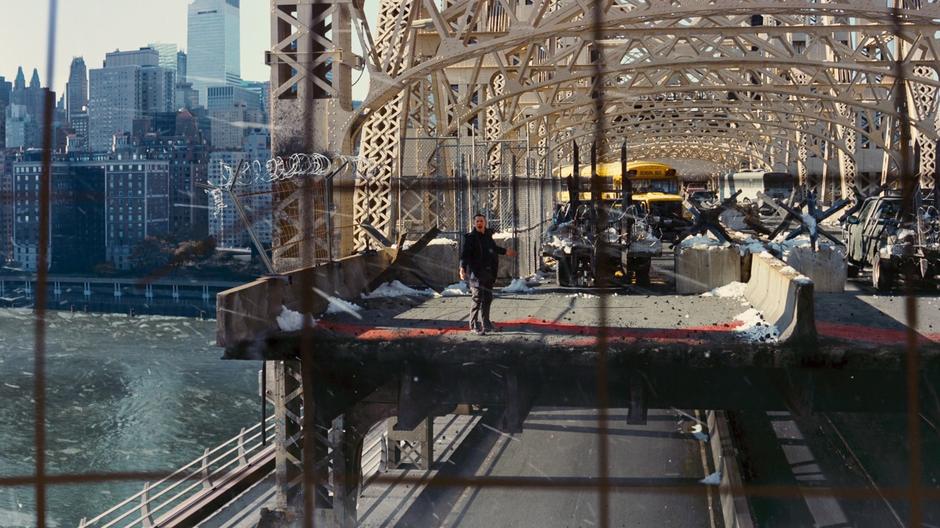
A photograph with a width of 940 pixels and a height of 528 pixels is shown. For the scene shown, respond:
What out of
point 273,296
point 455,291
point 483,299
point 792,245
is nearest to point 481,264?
point 483,299

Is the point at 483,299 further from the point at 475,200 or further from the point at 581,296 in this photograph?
the point at 475,200

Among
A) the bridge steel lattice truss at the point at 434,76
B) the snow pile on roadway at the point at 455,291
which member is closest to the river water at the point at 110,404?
the bridge steel lattice truss at the point at 434,76

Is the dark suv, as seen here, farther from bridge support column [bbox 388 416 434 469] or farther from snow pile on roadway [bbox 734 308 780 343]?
bridge support column [bbox 388 416 434 469]

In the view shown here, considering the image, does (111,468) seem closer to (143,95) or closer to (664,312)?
(143,95)

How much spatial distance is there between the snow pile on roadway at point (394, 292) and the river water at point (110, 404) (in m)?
14.8

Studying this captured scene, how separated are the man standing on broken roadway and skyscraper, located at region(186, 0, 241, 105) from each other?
726 inches

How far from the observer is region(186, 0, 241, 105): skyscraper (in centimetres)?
2602

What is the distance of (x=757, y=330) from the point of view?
8414mm

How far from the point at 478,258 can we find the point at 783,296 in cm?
318

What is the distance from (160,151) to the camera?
30.6m

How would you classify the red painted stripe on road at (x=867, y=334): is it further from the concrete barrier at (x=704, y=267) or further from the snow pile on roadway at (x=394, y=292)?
the snow pile on roadway at (x=394, y=292)

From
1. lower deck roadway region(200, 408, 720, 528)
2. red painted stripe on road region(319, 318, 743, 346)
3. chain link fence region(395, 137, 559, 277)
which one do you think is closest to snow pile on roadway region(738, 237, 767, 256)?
chain link fence region(395, 137, 559, 277)

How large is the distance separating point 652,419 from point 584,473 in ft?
14.3

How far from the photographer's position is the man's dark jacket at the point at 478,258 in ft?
27.2
